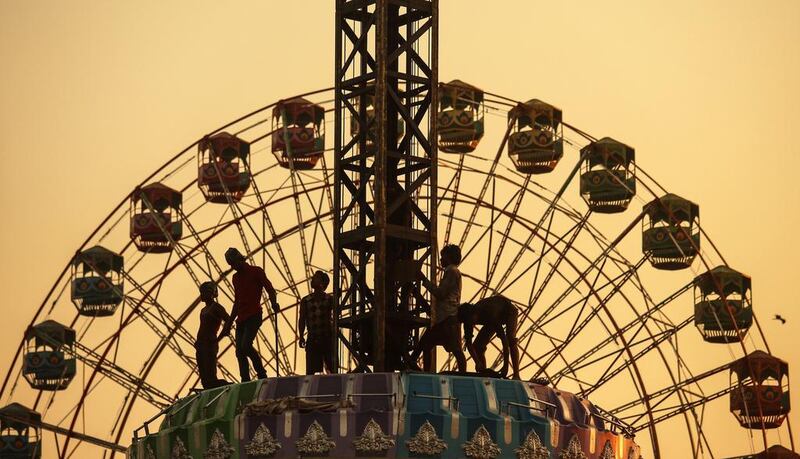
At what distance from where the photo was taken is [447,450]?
40375 millimetres

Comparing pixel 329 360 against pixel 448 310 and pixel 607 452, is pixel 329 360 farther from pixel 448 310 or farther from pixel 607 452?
pixel 607 452

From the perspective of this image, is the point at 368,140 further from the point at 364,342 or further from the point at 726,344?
the point at 726,344

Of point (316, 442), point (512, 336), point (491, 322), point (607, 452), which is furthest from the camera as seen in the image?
point (607, 452)

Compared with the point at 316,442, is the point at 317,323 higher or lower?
higher

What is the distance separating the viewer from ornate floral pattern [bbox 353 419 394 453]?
40125 millimetres

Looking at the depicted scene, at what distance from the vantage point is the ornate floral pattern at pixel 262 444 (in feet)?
133

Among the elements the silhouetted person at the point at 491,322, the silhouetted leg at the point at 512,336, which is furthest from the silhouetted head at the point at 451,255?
the silhouetted leg at the point at 512,336

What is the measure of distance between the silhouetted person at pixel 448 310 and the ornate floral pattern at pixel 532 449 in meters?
1.69

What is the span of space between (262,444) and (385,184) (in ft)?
21.3

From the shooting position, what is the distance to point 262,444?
40.7 meters

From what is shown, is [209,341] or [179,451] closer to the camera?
[179,451]

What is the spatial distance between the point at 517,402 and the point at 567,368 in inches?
796

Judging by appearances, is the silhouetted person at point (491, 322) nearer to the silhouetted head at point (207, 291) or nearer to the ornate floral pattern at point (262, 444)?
the ornate floral pattern at point (262, 444)

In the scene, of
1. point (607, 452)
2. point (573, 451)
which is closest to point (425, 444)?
point (573, 451)
